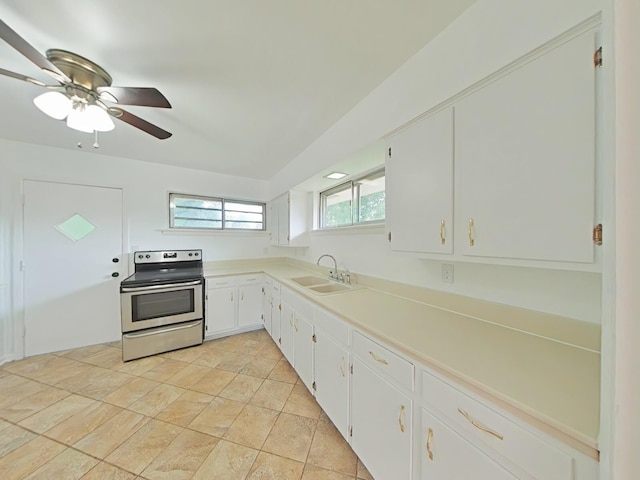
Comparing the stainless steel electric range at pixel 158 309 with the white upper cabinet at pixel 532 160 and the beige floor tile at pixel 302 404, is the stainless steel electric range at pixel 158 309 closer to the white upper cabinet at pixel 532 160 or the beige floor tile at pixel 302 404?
the beige floor tile at pixel 302 404

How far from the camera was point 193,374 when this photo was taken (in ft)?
7.63

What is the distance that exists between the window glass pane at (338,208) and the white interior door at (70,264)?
2.76 meters

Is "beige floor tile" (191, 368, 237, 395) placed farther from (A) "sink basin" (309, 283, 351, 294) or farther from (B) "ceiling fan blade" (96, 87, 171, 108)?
(B) "ceiling fan blade" (96, 87, 171, 108)

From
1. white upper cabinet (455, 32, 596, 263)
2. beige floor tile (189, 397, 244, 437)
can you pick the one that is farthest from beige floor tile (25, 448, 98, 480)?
white upper cabinet (455, 32, 596, 263)

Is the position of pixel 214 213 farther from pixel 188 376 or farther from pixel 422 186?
pixel 422 186

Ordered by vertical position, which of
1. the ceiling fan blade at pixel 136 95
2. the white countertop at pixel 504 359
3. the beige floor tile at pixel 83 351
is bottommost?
the beige floor tile at pixel 83 351

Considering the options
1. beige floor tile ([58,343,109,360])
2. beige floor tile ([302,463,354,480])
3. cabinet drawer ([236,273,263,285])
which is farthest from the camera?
cabinet drawer ([236,273,263,285])

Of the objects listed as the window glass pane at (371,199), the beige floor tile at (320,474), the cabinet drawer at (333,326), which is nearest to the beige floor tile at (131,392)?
the beige floor tile at (320,474)

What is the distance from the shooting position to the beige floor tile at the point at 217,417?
5.47 feet

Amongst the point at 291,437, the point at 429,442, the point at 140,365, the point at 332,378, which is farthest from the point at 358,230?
the point at 140,365

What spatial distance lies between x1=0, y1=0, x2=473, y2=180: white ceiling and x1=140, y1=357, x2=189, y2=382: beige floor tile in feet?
8.11

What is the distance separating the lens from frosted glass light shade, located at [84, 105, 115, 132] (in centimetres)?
148

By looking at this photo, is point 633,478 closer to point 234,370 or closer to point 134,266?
point 234,370

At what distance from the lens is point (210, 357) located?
104 inches
